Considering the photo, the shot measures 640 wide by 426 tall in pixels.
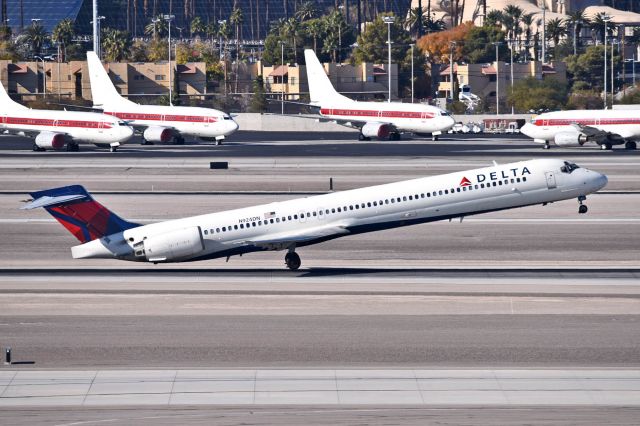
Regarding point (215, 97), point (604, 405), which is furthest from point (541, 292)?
point (215, 97)

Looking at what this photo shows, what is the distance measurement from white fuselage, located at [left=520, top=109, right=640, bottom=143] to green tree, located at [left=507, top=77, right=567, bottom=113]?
57.9 m

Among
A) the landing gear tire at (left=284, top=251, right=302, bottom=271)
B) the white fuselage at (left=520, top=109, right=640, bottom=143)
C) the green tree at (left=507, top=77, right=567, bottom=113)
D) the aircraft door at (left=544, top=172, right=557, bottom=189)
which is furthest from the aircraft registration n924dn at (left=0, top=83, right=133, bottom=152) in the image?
the green tree at (left=507, top=77, right=567, bottom=113)

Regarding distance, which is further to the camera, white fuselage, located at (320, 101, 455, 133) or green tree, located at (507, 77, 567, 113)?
green tree, located at (507, 77, 567, 113)

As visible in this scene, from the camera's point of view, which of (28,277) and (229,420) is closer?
(229,420)

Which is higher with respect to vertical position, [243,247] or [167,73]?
[167,73]

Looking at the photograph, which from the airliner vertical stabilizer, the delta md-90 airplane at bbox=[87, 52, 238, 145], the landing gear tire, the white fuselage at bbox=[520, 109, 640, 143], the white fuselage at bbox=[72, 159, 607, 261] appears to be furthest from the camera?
the airliner vertical stabilizer

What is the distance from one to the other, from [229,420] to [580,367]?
34.9 feet

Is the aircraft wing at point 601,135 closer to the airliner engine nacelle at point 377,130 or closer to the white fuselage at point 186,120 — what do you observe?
the airliner engine nacelle at point 377,130

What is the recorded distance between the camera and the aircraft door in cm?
5019

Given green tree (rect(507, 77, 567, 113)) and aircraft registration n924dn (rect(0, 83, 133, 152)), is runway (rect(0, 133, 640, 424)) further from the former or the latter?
green tree (rect(507, 77, 567, 113))

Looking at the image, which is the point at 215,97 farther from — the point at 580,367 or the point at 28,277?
the point at 580,367

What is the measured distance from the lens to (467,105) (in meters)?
176

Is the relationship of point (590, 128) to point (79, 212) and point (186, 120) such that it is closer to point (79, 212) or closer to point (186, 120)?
point (186, 120)

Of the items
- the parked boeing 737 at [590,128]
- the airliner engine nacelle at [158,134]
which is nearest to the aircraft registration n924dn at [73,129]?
the airliner engine nacelle at [158,134]
